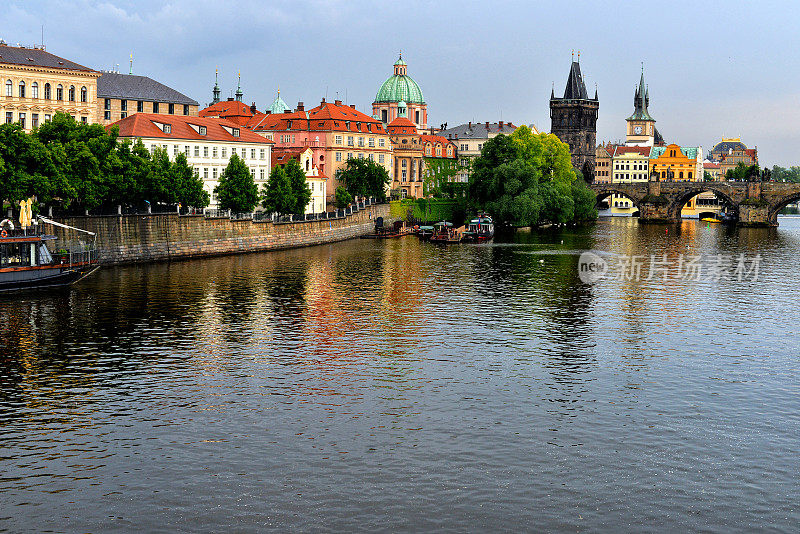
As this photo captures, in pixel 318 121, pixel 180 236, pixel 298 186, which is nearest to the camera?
pixel 180 236

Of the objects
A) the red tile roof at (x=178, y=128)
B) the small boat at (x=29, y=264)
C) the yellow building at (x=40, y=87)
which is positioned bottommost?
the small boat at (x=29, y=264)

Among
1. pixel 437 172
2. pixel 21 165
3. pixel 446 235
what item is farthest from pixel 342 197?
pixel 21 165

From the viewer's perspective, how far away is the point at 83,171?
86625mm

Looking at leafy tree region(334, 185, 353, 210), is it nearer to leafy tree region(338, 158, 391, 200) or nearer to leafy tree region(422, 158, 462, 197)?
leafy tree region(338, 158, 391, 200)

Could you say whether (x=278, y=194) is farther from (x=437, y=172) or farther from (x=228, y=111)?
(x=437, y=172)

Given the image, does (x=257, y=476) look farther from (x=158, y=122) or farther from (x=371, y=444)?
(x=158, y=122)

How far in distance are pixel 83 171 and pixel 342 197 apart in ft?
207

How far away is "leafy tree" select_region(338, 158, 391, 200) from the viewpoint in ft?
512

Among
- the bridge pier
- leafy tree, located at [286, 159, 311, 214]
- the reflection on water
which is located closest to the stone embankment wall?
leafy tree, located at [286, 159, 311, 214]

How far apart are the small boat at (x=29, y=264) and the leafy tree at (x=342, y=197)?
7386cm

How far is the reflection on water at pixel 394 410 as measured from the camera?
28.9 m

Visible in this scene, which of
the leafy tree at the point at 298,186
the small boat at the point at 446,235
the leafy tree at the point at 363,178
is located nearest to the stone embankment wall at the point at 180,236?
the leafy tree at the point at 298,186

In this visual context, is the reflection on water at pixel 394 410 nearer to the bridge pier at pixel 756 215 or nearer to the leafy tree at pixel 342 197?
the leafy tree at pixel 342 197

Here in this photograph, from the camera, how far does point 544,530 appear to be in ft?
89.7
